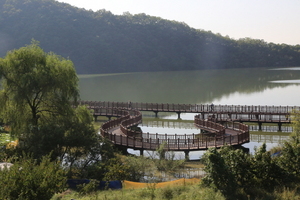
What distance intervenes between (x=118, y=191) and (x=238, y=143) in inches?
484

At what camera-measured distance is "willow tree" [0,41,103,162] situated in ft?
64.5

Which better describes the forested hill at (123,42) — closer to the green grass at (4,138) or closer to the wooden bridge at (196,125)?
the wooden bridge at (196,125)

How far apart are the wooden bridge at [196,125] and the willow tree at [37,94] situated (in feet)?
13.4

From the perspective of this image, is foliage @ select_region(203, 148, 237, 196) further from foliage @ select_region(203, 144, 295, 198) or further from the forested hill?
the forested hill

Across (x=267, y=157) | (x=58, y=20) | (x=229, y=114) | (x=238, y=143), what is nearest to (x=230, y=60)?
(x=58, y=20)

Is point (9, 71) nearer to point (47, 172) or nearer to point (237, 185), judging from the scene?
point (47, 172)

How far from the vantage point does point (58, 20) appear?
136000 millimetres

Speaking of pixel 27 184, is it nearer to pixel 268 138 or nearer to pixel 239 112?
pixel 268 138

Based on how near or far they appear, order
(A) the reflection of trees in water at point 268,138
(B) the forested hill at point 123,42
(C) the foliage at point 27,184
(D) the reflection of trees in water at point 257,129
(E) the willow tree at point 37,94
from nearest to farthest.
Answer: (C) the foliage at point 27,184
(E) the willow tree at point 37,94
(A) the reflection of trees in water at point 268,138
(D) the reflection of trees in water at point 257,129
(B) the forested hill at point 123,42

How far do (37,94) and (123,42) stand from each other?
128m

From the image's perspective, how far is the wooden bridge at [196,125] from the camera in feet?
72.9

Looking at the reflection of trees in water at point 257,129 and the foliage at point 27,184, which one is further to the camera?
the reflection of trees in water at point 257,129

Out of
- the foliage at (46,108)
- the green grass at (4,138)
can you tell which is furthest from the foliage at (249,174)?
the green grass at (4,138)

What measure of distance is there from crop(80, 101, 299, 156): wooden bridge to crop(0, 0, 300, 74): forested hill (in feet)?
302
